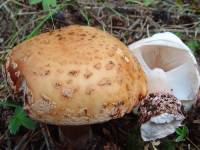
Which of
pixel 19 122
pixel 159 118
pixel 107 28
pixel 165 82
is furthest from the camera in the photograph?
pixel 107 28

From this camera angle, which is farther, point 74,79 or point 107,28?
point 107,28

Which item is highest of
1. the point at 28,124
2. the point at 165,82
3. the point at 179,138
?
the point at 165,82

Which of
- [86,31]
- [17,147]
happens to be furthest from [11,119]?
[86,31]

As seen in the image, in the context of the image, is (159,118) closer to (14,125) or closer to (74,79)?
(74,79)

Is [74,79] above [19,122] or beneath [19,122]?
above

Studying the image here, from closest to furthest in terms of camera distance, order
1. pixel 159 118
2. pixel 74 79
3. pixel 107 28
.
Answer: pixel 74 79
pixel 159 118
pixel 107 28

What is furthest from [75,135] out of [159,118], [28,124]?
[159,118]

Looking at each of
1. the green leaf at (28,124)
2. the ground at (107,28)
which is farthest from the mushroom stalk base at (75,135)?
the green leaf at (28,124)
